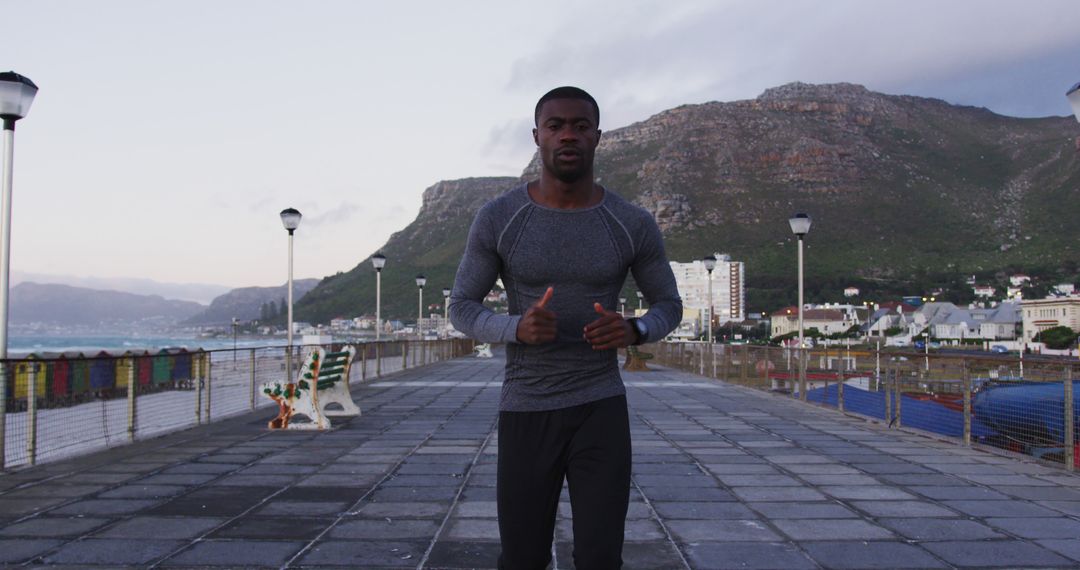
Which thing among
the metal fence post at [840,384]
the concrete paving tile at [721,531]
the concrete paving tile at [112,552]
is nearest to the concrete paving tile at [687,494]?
the concrete paving tile at [721,531]

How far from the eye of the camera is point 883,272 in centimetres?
8412

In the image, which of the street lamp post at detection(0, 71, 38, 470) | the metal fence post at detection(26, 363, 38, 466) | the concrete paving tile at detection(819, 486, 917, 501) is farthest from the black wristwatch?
the street lamp post at detection(0, 71, 38, 470)

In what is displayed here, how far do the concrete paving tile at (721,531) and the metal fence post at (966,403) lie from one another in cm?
464

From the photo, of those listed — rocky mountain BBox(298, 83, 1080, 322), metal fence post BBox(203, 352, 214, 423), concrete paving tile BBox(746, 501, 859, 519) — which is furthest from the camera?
rocky mountain BBox(298, 83, 1080, 322)

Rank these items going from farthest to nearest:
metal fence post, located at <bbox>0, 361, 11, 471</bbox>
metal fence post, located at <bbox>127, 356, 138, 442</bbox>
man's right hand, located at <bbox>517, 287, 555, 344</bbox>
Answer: metal fence post, located at <bbox>127, 356, 138, 442</bbox> < metal fence post, located at <bbox>0, 361, 11, 471</bbox> < man's right hand, located at <bbox>517, 287, 555, 344</bbox>

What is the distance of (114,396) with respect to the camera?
8.07 metres

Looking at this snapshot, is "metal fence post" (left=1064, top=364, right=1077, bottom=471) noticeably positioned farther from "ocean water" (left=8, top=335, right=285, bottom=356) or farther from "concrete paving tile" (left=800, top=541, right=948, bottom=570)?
"ocean water" (left=8, top=335, right=285, bottom=356)

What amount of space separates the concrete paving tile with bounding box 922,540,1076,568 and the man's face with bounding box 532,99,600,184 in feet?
10.1

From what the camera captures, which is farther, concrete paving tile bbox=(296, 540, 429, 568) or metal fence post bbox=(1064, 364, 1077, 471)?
metal fence post bbox=(1064, 364, 1077, 471)

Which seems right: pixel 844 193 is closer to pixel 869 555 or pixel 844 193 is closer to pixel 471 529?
pixel 869 555

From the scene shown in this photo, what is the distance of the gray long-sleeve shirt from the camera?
220 centimetres

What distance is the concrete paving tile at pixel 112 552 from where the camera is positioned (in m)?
3.91

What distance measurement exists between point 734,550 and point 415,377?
1678 centimetres

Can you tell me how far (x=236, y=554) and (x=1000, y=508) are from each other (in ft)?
15.1
